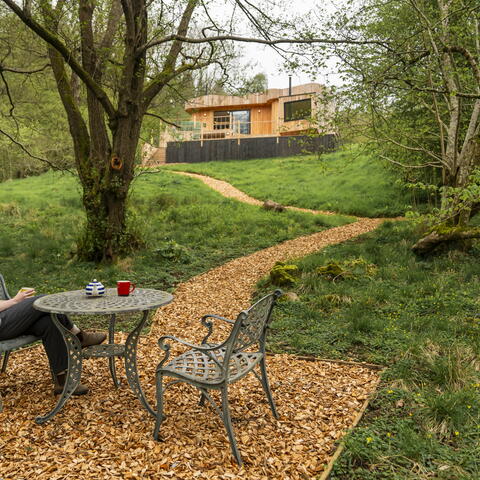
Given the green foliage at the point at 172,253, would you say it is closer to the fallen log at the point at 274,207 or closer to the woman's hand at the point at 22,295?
the fallen log at the point at 274,207

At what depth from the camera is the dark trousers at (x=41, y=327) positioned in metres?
3.55

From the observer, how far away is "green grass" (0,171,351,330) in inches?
323

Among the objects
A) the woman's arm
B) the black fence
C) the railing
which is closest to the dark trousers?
the woman's arm

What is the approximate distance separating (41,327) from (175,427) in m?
1.42

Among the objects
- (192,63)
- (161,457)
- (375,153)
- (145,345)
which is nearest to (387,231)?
(375,153)

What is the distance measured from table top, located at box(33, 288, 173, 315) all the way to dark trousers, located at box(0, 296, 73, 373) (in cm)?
14

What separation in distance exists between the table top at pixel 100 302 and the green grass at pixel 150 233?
12.6 feet

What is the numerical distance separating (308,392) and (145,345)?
218 centimetres

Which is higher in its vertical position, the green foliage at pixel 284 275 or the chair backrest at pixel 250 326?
the chair backrest at pixel 250 326

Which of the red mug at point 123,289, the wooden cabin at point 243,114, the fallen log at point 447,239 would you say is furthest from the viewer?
the wooden cabin at point 243,114

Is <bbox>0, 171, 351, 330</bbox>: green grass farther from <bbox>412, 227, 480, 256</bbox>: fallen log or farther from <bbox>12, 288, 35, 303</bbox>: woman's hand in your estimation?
<bbox>412, 227, 480, 256</bbox>: fallen log

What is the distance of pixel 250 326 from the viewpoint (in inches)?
119

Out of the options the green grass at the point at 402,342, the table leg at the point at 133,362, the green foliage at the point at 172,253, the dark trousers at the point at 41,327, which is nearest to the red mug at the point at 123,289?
the table leg at the point at 133,362

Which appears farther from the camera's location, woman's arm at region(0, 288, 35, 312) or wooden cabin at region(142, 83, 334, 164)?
wooden cabin at region(142, 83, 334, 164)
